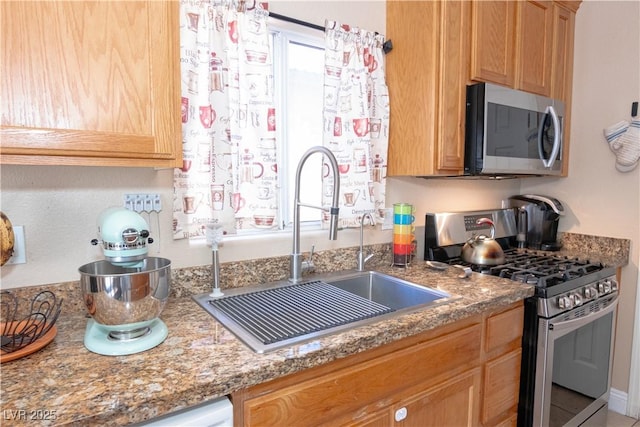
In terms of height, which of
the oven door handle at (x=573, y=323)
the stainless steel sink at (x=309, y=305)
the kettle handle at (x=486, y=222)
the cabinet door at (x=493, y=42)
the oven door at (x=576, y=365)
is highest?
the cabinet door at (x=493, y=42)

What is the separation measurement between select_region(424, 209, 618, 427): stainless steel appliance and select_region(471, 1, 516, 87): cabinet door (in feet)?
2.46

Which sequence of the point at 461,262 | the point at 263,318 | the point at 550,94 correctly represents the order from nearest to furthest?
the point at 263,318 < the point at 461,262 < the point at 550,94

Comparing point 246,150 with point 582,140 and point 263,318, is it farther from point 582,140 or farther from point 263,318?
point 582,140

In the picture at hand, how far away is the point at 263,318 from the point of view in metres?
1.17

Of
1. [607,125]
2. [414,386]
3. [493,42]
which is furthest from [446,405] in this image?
[607,125]

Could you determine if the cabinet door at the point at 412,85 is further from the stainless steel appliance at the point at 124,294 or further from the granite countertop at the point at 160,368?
the stainless steel appliance at the point at 124,294

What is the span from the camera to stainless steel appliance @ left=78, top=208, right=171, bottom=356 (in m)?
0.89

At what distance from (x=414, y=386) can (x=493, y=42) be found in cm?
162

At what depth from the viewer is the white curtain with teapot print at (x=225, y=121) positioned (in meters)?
1.34

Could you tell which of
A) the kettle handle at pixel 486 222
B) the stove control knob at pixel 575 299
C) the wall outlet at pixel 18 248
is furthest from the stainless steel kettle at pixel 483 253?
the wall outlet at pixel 18 248

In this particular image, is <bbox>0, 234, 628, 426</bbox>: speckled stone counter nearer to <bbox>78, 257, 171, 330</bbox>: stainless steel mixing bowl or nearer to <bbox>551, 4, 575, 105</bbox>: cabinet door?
<bbox>78, 257, 171, 330</bbox>: stainless steel mixing bowl

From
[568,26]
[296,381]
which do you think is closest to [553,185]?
[568,26]

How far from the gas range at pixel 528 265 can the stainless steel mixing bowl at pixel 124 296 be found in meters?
1.46

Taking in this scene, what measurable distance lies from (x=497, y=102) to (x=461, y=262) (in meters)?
0.82
